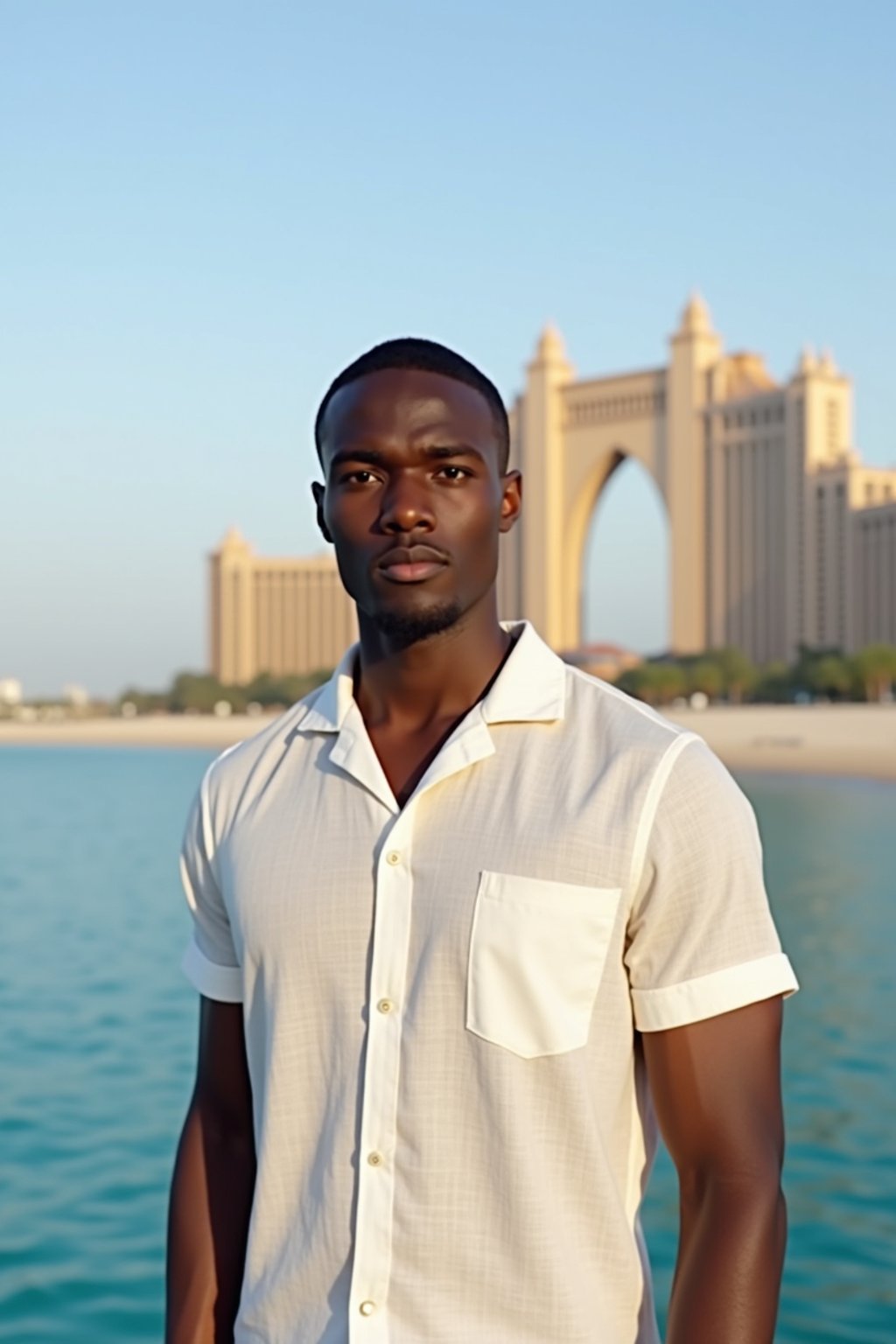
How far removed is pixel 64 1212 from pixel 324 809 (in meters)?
5.08

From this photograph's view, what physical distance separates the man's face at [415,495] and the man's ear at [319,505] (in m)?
0.07

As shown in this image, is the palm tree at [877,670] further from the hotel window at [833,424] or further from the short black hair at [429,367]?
the short black hair at [429,367]

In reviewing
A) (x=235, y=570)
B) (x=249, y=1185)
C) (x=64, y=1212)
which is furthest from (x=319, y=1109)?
(x=235, y=570)

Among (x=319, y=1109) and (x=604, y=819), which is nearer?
(x=604, y=819)

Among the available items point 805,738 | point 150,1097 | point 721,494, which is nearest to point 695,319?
point 721,494

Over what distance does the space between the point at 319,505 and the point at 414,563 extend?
202 mm

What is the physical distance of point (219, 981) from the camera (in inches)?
70.0

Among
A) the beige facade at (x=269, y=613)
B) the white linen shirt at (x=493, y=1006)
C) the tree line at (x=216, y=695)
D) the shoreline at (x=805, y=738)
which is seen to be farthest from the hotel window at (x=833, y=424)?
the white linen shirt at (x=493, y=1006)

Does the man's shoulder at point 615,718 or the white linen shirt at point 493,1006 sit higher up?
the man's shoulder at point 615,718

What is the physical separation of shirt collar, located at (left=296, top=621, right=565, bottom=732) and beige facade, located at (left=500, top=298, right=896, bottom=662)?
71.1 meters

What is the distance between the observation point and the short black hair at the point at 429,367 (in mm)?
1695

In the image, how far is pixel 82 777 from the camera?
4538cm

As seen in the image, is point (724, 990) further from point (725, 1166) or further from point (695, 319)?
point (695, 319)

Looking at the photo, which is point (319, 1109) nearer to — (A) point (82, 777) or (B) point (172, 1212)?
(B) point (172, 1212)
